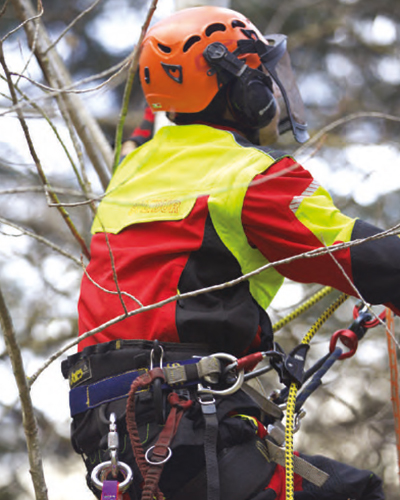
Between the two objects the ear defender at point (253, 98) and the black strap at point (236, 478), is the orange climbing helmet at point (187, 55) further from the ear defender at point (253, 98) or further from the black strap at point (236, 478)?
the black strap at point (236, 478)

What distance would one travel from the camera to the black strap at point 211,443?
221 cm

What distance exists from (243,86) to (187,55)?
28cm

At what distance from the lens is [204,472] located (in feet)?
7.56

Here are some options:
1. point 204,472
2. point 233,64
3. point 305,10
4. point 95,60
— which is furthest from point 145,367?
point 305,10

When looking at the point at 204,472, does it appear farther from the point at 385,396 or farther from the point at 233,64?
the point at 385,396

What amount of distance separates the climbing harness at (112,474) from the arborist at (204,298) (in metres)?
0.02

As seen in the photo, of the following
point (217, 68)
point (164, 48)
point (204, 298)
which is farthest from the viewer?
point (164, 48)

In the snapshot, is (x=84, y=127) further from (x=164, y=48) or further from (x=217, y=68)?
(x=217, y=68)

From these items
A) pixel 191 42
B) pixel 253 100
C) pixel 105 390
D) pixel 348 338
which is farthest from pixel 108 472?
pixel 191 42

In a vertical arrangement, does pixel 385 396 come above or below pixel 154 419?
below

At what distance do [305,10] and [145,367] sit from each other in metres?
6.72

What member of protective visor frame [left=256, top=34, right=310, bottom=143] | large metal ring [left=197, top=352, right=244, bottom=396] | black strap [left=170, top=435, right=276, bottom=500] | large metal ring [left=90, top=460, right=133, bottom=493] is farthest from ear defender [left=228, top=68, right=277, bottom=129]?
large metal ring [left=90, top=460, right=133, bottom=493]

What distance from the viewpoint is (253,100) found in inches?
113

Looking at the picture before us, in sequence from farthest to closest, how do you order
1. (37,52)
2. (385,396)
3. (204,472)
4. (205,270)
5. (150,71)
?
(385,396) → (37,52) → (150,71) → (205,270) → (204,472)
